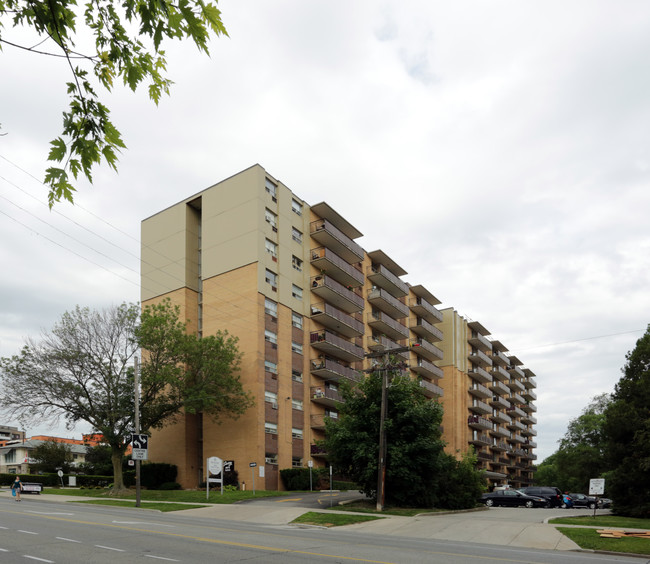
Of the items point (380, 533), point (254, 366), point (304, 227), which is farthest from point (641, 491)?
point (304, 227)

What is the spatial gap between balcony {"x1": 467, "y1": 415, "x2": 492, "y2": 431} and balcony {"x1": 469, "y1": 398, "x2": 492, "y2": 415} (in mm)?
1293

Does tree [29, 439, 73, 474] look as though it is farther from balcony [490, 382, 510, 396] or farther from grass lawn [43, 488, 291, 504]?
balcony [490, 382, 510, 396]

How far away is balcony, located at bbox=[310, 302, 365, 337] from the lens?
5384 cm

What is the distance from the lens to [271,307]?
159ft

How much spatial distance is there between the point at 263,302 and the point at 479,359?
5170cm

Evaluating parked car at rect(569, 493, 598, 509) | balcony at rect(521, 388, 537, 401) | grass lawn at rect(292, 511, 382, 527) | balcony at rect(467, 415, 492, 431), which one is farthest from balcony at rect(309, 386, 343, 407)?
balcony at rect(521, 388, 537, 401)

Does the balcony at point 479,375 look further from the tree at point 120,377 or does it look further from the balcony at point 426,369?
the tree at point 120,377

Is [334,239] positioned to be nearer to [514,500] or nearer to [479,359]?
[514,500]

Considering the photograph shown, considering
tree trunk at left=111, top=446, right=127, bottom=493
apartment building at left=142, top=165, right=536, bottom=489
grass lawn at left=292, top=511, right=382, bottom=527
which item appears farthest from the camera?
apartment building at left=142, top=165, right=536, bottom=489

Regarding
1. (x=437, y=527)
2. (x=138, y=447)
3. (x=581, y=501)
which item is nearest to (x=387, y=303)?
(x=581, y=501)

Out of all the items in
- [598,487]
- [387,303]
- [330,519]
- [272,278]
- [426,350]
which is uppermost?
[272,278]

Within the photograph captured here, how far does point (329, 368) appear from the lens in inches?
2077

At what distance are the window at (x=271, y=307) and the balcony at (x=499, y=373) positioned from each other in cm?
5980

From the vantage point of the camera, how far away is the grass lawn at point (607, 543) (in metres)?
17.0
